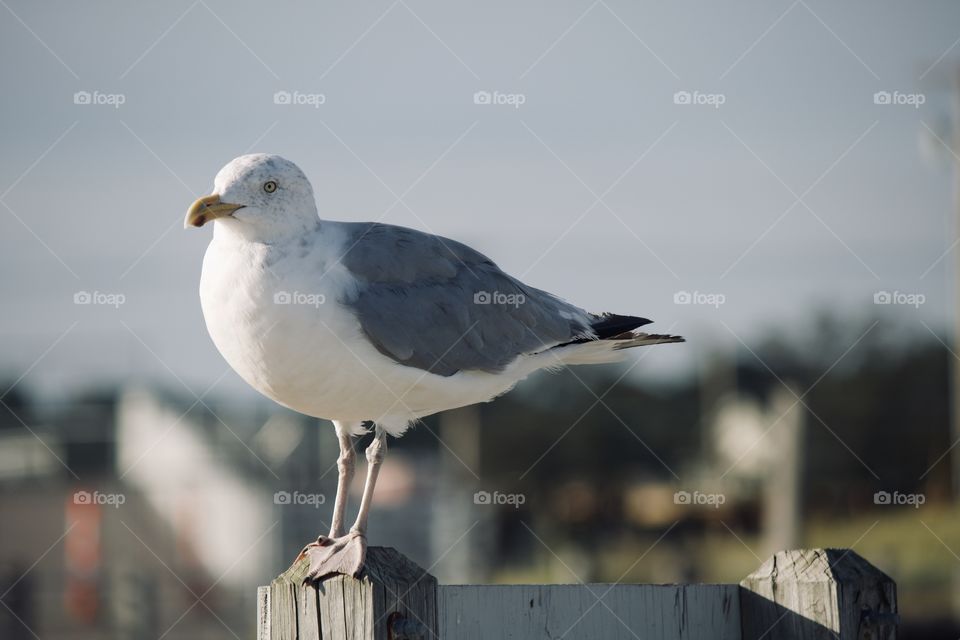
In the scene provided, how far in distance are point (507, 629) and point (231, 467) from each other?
90.3ft

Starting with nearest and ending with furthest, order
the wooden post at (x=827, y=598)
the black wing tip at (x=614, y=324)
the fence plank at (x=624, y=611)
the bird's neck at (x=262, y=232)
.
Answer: the wooden post at (x=827, y=598) < the fence plank at (x=624, y=611) < the bird's neck at (x=262, y=232) < the black wing tip at (x=614, y=324)

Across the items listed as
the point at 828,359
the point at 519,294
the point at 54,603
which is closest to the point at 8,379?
the point at 54,603

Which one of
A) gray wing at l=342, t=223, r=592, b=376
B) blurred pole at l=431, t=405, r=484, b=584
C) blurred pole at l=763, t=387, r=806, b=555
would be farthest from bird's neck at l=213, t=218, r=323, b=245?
blurred pole at l=763, t=387, r=806, b=555

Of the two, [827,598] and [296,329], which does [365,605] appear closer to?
[827,598]

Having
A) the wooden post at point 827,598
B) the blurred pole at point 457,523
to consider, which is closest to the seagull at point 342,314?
the wooden post at point 827,598

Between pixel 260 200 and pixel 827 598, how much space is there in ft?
8.39

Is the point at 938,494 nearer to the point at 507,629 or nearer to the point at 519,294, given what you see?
the point at 519,294

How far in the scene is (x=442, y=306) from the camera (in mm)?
5527

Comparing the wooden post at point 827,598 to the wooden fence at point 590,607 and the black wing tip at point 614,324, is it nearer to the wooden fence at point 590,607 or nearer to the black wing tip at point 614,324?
the wooden fence at point 590,607

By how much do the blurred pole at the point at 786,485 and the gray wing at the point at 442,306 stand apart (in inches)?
608

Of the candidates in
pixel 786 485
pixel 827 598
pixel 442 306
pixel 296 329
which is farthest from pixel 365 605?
pixel 786 485

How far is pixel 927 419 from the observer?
3878 cm

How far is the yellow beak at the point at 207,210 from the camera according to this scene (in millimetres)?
4695

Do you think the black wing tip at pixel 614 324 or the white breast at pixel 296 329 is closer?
the white breast at pixel 296 329
